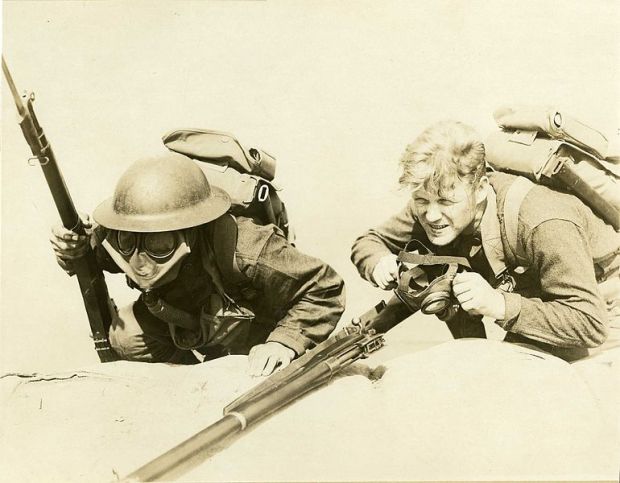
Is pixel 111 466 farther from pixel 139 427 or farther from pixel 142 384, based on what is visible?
pixel 142 384

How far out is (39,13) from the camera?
5.02 meters

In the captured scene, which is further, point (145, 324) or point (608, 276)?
point (145, 324)

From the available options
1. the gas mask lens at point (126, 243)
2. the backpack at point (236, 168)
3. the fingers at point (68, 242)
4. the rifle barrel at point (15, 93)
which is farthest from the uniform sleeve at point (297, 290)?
the rifle barrel at point (15, 93)

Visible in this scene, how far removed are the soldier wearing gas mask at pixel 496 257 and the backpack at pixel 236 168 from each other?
66 centimetres

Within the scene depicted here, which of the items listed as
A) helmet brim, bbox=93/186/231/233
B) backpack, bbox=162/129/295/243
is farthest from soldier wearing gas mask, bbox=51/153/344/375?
backpack, bbox=162/129/295/243

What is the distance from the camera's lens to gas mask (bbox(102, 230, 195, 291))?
13.0 feet

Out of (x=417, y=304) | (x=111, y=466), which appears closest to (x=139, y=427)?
(x=111, y=466)

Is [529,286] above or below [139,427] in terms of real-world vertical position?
above

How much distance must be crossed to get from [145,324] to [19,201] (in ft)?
5.32

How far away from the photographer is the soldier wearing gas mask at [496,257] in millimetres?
3707

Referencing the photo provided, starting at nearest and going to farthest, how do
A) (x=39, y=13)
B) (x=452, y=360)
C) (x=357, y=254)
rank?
(x=452, y=360) → (x=357, y=254) → (x=39, y=13)

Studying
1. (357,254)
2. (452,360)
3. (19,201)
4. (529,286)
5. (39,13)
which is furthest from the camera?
(19,201)

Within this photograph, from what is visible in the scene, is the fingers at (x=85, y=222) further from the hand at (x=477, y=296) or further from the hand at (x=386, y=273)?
the hand at (x=477, y=296)

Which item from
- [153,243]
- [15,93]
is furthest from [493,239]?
[15,93]
